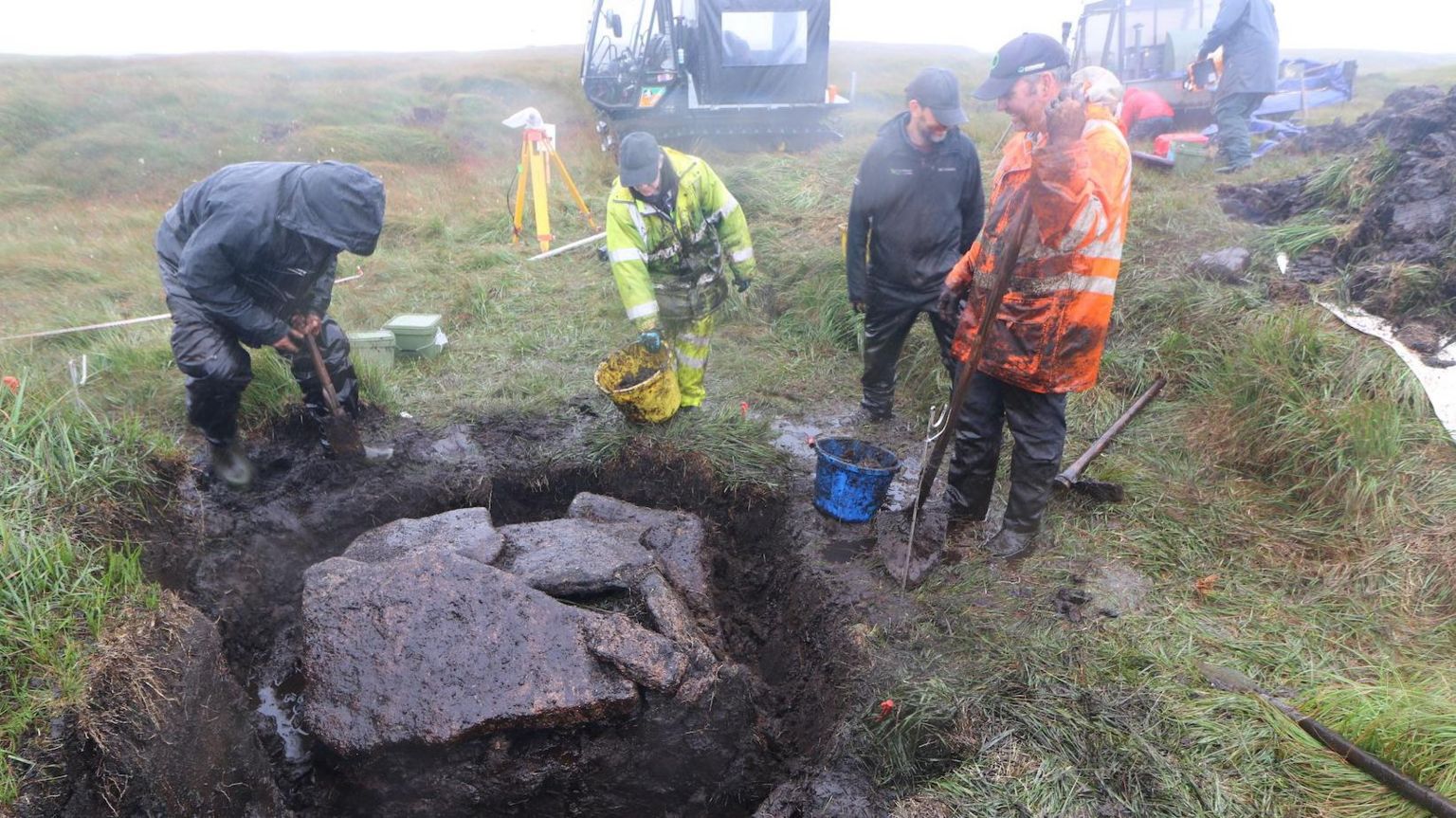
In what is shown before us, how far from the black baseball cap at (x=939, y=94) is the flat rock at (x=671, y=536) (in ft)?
7.98

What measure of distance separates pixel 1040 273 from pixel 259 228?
3525mm

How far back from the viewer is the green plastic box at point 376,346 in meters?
5.09

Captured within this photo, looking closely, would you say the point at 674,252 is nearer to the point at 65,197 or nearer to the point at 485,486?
the point at 485,486

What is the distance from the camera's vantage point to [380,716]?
2.62 m

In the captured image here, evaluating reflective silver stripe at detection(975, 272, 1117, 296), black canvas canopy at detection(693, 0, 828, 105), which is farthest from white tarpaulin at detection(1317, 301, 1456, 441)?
black canvas canopy at detection(693, 0, 828, 105)

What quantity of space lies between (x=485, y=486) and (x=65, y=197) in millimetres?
9926

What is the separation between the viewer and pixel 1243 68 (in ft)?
24.0

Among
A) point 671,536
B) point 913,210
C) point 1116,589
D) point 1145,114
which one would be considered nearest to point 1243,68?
point 1145,114

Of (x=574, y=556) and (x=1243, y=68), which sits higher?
(x=1243, y=68)

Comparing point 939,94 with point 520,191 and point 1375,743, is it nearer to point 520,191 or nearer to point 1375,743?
point 1375,743

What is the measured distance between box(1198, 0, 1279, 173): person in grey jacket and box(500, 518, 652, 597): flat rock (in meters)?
7.09

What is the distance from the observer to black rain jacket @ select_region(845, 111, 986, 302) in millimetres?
4031

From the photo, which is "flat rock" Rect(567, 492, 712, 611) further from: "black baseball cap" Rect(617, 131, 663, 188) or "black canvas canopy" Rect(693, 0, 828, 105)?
"black canvas canopy" Rect(693, 0, 828, 105)

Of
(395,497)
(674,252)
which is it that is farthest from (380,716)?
(674,252)
